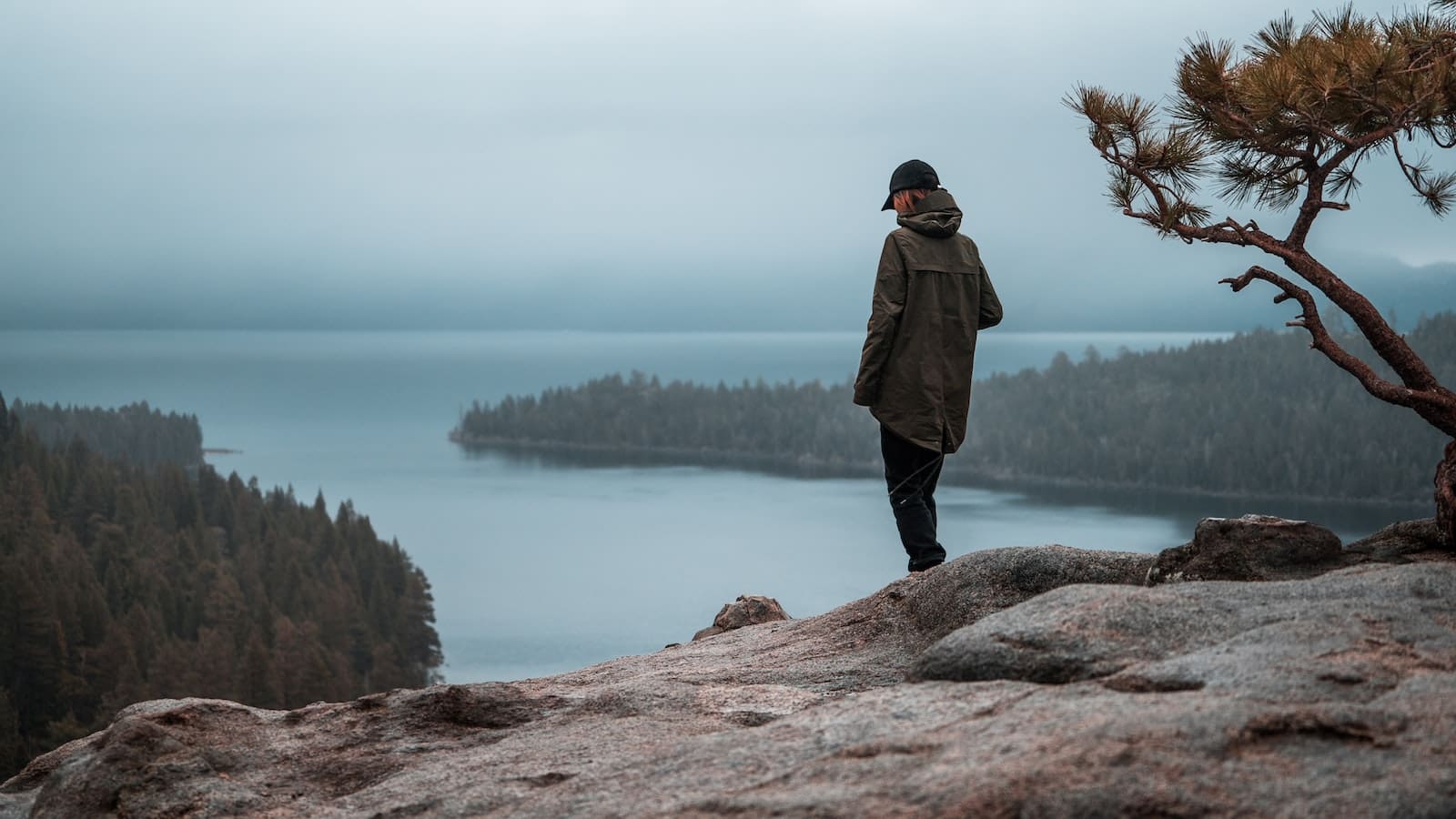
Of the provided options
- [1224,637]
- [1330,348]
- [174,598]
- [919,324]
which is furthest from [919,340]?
[174,598]

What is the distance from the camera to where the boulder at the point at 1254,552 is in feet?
23.4

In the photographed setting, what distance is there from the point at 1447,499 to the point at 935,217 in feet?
12.5

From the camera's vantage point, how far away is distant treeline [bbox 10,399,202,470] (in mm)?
168500

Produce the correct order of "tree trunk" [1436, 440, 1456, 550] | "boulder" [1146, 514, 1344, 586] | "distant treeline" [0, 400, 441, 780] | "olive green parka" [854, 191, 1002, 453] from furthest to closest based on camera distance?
"distant treeline" [0, 400, 441, 780]
"olive green parka" [854, 191, 1002, 453]
"boulder" [1146, 514, 1344, 586]
"tree trunk" [1436, 440, 1456, 550]

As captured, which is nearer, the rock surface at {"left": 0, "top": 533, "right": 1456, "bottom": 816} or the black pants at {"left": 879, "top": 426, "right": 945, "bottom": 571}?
the rock surface at {"left": 0, "top": 533, "right": 1456, "bottom": 816}

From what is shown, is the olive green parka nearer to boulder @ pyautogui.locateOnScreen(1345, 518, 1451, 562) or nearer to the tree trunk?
boulder @ pyautogui.locateOnScreen(1345, 518, 1451, 562)

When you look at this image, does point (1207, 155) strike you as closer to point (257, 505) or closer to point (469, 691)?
point (469, 691)

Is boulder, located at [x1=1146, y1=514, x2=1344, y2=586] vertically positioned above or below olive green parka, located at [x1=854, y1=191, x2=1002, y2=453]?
below

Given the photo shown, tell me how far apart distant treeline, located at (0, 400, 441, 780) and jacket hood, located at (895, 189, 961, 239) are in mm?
60553

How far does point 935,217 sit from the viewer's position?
9.02m

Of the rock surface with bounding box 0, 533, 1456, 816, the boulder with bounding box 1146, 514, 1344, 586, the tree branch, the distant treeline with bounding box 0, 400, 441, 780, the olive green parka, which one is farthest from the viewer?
the distant treeline with bounding box 0, 400, 441, 780

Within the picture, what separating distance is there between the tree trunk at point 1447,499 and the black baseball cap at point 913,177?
3852 mm

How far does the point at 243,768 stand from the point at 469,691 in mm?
1167

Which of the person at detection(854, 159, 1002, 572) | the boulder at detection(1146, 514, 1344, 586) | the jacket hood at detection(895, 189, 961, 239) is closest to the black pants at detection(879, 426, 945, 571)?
the person at detection(854, 159, 1002, 572)
